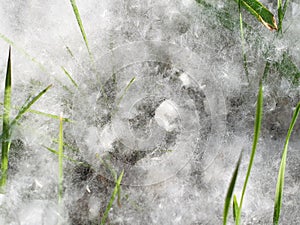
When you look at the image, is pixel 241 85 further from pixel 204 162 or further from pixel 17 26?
pixel 17 26

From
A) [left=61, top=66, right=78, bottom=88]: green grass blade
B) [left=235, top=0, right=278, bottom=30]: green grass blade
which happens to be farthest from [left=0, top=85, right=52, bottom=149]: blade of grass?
[left=235, top=0, right=278, bottom=30]: green grass blade

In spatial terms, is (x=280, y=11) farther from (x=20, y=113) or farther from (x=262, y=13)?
(x=20, y=113)

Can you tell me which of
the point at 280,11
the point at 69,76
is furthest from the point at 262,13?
the point at 69,76

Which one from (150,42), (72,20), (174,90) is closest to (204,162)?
(174,90)

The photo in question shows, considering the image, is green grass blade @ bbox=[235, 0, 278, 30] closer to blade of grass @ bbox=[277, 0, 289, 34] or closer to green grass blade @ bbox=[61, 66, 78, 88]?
blade of grass @ bbox=[277, 0, 289, 34]

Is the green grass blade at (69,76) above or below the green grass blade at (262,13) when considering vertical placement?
below

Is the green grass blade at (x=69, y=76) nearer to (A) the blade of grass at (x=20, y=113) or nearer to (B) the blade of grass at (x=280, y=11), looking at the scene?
(A) the blade of grass at (x=20, y=113)

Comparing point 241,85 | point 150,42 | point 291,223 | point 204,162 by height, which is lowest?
point 291,223

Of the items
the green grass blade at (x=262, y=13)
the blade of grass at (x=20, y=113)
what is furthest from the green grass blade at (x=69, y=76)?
the green grass blade at (x=262, y=13)
